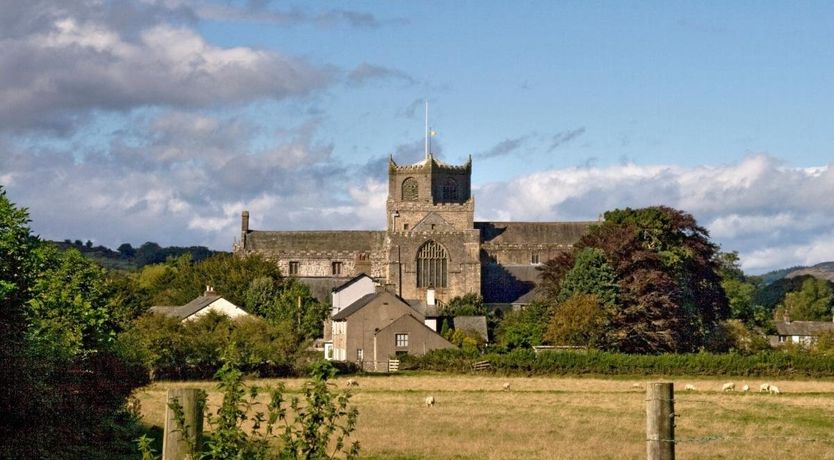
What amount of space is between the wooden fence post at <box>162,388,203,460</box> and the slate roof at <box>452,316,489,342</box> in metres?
89.0

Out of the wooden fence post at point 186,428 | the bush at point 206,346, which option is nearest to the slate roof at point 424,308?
the bush at point 206,346

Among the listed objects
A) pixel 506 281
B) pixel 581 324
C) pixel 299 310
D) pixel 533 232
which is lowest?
pixel 581 324

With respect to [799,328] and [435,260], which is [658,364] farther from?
[799,328]

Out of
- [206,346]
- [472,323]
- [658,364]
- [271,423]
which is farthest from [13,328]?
[472,323]

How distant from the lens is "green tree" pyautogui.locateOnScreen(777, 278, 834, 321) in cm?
16900

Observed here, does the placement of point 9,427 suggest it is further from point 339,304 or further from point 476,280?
point 476,280

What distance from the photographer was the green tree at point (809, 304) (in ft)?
554

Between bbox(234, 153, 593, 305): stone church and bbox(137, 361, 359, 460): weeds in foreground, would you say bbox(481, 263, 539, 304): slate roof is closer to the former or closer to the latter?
bbox(234, 153, 593, 305): stone church

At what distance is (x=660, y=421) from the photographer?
10.1 metres

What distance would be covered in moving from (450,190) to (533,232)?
1505cm

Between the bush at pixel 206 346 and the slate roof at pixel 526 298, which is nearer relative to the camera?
the bush at pixel 206 346

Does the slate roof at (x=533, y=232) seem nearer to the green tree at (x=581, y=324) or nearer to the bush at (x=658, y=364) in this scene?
the green tree at (x=581, y=324)

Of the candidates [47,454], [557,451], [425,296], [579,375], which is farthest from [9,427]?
[425,296]

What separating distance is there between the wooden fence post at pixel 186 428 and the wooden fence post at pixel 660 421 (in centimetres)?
342
